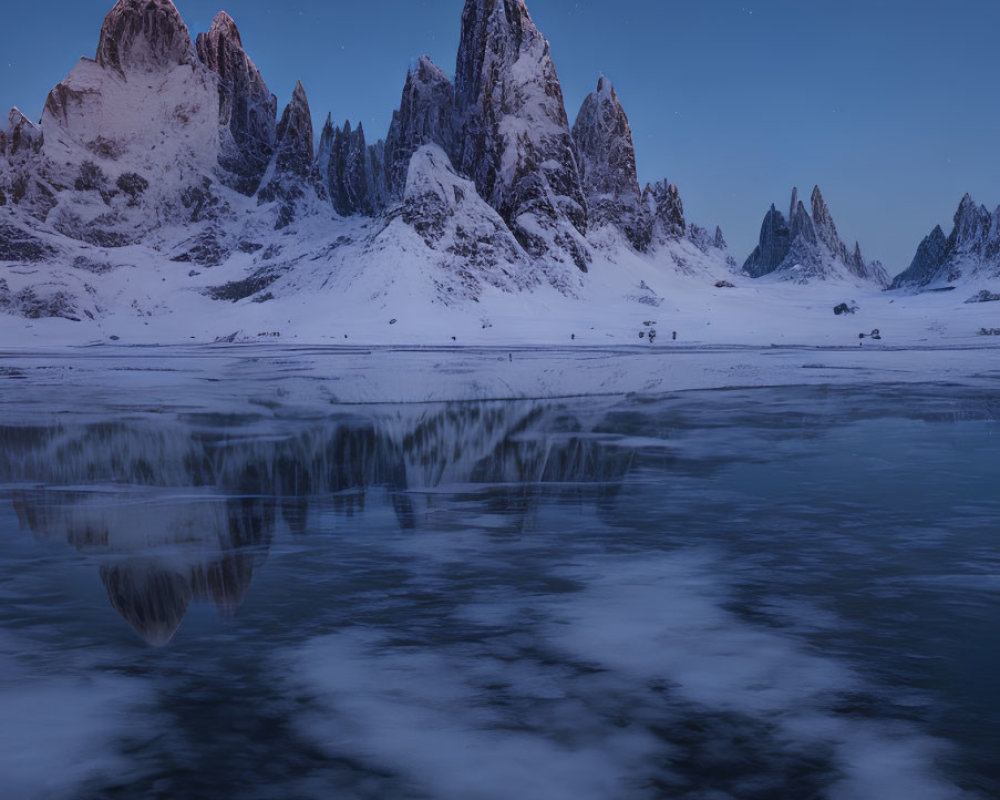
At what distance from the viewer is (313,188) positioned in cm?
14150

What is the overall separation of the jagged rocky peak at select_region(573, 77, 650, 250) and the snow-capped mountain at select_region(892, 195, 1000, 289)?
53.0 meters

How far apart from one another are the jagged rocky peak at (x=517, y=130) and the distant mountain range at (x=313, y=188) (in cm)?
27

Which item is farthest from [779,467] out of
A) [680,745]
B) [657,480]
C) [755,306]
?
[755,306]

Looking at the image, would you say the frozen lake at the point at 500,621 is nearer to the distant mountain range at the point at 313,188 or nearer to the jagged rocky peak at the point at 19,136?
the distant mountain range at the point at 313,188

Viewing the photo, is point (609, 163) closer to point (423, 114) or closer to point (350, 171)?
point (423, 114)

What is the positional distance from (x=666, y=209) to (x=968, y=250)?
5136 centimetres

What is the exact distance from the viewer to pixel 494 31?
108 metres

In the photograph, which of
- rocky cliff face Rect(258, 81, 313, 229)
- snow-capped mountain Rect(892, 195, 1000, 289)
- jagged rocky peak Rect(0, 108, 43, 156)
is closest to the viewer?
jagged rocky peak Rect(0, 108, 43, 156)

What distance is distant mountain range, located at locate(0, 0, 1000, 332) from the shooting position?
95.8 m

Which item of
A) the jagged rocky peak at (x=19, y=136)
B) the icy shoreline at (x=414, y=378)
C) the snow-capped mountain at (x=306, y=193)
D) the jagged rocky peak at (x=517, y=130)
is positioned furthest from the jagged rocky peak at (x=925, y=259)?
the jagged rocky peak at (x=19, y=136)

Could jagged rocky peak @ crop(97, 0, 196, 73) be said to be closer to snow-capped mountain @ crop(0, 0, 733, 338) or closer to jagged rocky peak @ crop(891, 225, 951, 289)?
snow-capped mountain @ crop(0, 0, 733, 338)

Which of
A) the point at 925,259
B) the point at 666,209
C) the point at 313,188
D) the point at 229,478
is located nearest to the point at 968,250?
the point at 925,259

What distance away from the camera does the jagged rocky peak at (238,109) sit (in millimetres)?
140375

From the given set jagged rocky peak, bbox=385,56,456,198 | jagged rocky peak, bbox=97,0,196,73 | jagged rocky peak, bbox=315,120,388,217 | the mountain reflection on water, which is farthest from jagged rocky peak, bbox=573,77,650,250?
the mountain reflection on water
